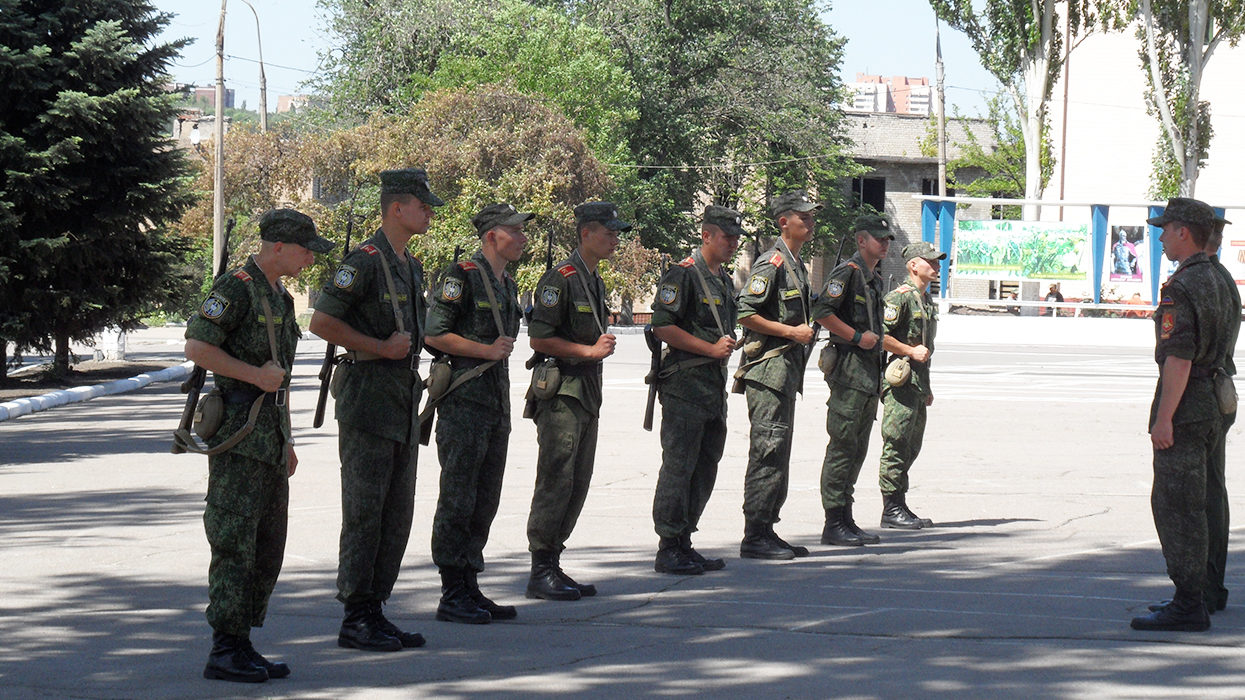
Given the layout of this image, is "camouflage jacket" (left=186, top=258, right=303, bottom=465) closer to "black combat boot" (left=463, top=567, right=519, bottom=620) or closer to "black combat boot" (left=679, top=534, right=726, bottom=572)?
"black combat boot" (left=463, top=567, right=519, bottom=620)

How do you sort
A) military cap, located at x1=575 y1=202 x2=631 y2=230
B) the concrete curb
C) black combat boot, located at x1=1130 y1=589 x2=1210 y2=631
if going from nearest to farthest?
black combat boot, located at x1=1130 y1=589 x2=1210 y2=631, military cap, located at x1=575 y1=202 x2=631 y2=230, the concrete curb

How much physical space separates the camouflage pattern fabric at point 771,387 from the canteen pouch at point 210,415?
381 cm

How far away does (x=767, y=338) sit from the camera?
934cm

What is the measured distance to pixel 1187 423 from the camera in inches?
282

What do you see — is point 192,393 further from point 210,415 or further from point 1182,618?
point 1182,618

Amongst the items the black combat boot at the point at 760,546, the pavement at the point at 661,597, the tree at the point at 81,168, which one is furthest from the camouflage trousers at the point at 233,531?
the tree at the point at 81,168

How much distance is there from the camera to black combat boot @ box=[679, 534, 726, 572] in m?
8.71

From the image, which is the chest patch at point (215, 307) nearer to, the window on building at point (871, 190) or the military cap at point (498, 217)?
the military cap at point (498, 217)

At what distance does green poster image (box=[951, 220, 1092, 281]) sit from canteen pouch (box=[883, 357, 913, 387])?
24596mm

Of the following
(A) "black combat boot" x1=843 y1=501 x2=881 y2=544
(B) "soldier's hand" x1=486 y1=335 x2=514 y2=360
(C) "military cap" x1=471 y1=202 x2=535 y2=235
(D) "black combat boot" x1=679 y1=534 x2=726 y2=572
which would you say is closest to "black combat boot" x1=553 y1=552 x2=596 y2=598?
(D) "black combat boot" x1=679 y1=534 x2=726 y2=572

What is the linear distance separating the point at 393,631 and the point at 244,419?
1.29 meters

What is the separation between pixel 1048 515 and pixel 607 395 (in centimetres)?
1146

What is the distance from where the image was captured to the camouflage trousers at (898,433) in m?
10.5

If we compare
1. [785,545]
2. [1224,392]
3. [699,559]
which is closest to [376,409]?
[699,559]
